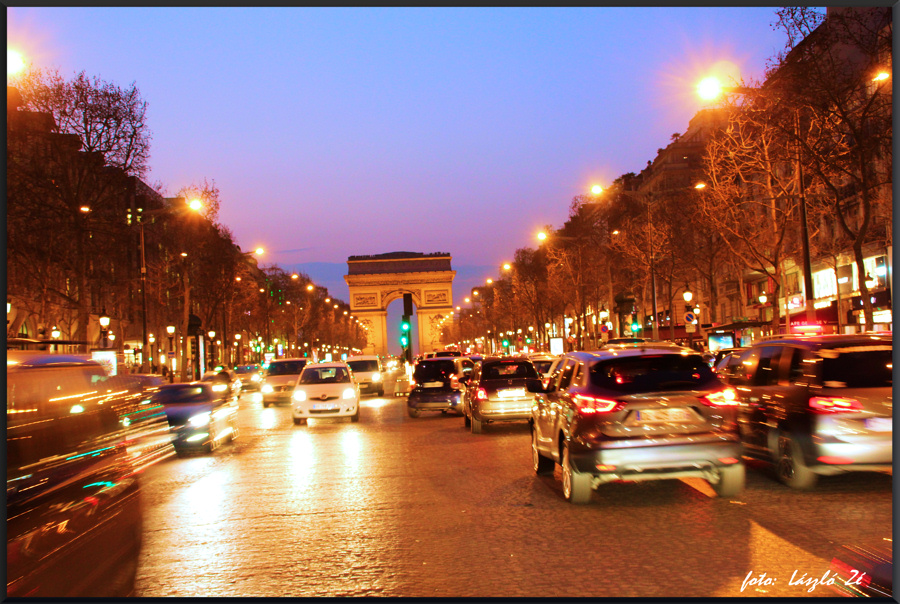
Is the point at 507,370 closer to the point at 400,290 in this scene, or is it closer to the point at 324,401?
the point at 324,401

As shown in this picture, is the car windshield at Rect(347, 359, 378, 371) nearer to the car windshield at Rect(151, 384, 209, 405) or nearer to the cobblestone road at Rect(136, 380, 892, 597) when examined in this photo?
the car windshield at Rect(151, 384, 209, 405)

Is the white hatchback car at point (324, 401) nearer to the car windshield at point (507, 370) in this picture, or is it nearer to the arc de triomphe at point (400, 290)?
the car windshield at point (507, 370)

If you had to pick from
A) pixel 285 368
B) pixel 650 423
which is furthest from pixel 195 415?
pixel 285 368

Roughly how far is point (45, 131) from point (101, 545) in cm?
3897

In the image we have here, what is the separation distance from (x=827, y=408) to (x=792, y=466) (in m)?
1.10

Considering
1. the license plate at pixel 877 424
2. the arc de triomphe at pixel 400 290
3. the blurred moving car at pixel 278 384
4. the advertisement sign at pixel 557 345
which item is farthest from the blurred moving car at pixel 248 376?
the arc de triomphe at pixel 400 290

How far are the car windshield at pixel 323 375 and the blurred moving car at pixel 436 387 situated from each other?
1918 millimetres

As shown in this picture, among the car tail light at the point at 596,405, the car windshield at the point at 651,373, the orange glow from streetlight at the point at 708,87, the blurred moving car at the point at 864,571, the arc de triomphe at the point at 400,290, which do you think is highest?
the arc de triomphe at the point at 400,290

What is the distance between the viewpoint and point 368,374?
35.6 meters

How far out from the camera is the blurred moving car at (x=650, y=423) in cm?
Answer: 891

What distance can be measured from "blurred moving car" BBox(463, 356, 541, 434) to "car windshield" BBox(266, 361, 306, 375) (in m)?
15.6

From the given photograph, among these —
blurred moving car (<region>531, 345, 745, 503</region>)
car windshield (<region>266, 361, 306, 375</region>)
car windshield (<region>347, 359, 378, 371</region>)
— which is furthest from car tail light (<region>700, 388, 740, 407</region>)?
car windshield (<region>347, 359, 378, 371</region>)

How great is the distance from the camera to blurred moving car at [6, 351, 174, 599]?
5512 mm

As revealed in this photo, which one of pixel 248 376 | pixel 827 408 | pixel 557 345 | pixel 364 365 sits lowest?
pixel 827 408
